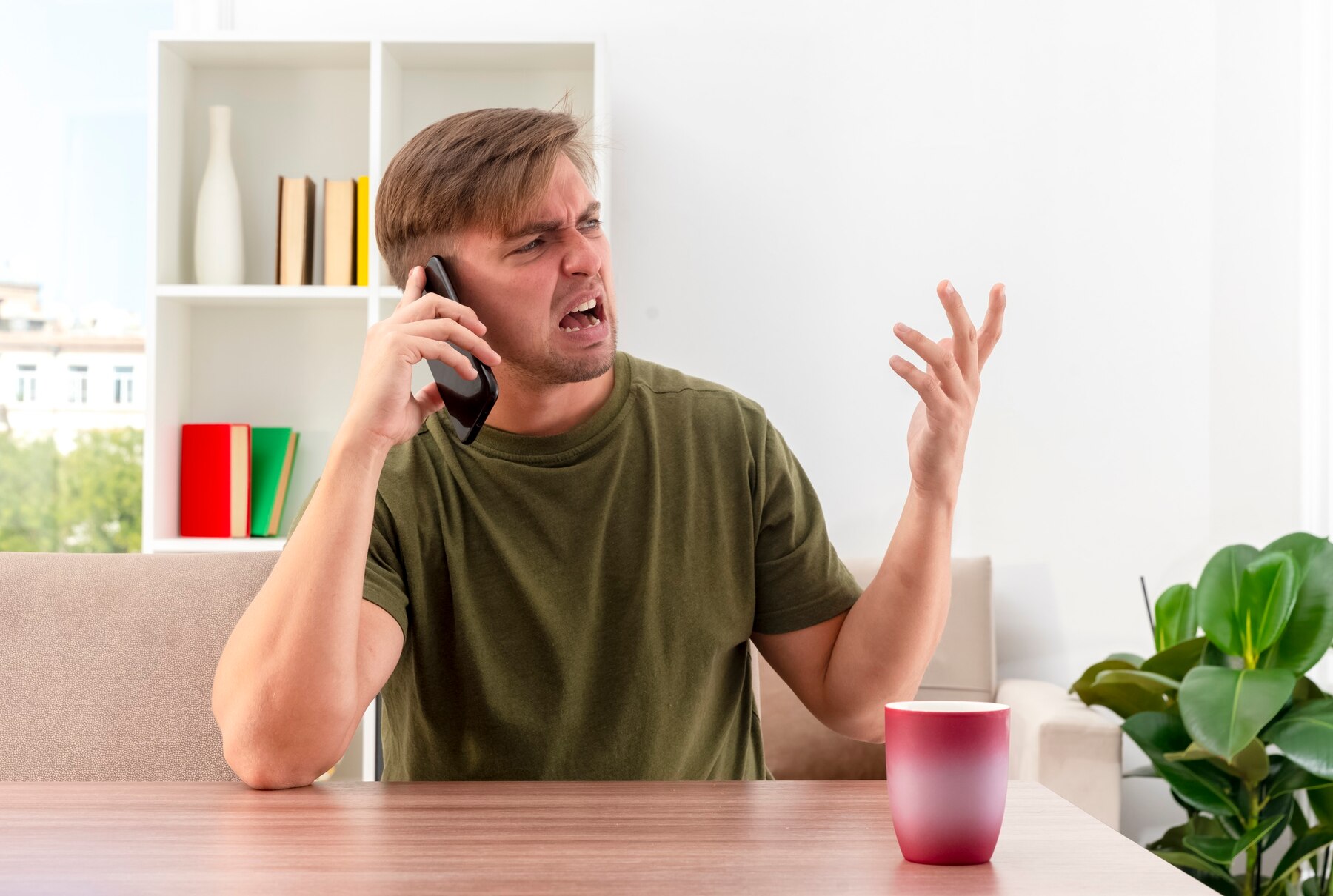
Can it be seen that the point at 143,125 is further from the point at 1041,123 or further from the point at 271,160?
the point at 1041,123

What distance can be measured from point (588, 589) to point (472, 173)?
46 centimetres

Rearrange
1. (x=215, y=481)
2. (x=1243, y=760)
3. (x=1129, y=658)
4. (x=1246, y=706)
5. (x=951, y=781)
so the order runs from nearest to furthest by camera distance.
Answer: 1. (x=951, y=781)
2. (x=1246, y=706)
3. (x=1243, y=760)
4. (x=1129, y=658)
5. (x=215, y=481)

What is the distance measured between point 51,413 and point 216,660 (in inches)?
85.3

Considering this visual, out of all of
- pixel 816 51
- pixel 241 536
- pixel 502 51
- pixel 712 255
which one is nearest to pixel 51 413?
pixel 241 536

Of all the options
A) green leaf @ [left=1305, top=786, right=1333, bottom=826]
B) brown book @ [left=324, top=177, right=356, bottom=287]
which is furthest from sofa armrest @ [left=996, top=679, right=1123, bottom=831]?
brown book @ [left=324, top=177, right=356, bottom=287]

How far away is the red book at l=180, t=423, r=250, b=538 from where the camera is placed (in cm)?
269

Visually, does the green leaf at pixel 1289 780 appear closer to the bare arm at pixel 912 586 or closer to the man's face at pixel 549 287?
the bare arm at pixel 912 586

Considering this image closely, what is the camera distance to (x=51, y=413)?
9.97 feet

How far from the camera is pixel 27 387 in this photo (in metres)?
3.04

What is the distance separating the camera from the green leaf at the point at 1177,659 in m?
2.22

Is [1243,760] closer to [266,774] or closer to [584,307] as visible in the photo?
[584,307]

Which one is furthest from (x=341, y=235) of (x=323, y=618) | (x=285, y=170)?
(x=323, y=618)

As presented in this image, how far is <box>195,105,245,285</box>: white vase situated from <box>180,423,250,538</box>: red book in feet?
1.13

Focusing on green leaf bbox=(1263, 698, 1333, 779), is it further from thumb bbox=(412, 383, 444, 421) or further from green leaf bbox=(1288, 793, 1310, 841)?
thumb bbox=(412, 383, 444, 421)
